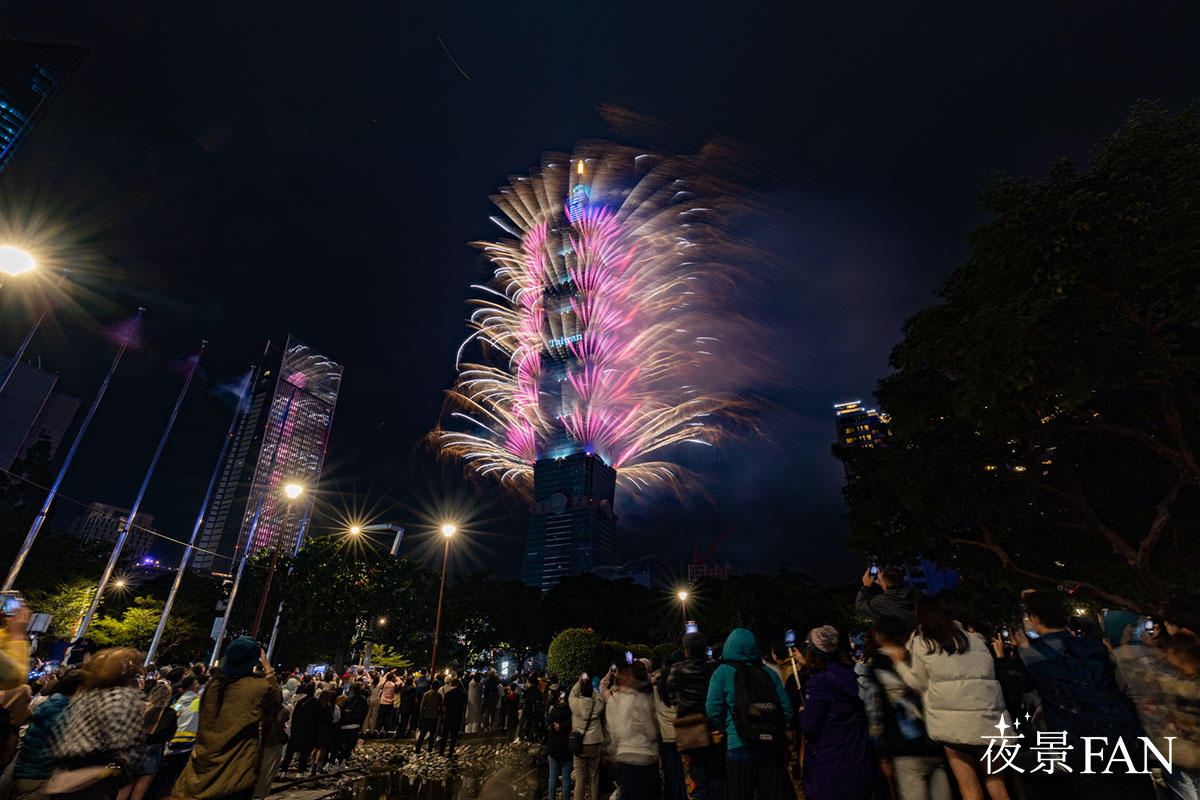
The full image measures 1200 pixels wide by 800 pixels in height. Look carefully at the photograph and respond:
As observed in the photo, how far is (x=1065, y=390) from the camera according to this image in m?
12.6

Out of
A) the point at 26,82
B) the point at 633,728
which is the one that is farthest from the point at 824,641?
the point at 26,82

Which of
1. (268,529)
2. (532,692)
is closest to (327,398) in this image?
(268,529)

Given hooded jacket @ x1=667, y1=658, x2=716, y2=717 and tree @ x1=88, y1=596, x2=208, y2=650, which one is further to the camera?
tree @ x1=88, y1=596, x2=208, y2=650

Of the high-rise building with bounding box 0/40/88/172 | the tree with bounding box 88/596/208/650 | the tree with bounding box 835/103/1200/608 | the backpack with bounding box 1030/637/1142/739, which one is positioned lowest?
the backpack with bounding box 1030/637/1142/739

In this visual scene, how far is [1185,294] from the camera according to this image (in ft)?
36.4

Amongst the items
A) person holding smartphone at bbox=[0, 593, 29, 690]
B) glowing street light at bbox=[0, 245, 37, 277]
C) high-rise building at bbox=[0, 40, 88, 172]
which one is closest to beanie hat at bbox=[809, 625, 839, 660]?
person holding smartphone at bbox=[0, 593, 29, 690]

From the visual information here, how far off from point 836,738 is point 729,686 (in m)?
0.96

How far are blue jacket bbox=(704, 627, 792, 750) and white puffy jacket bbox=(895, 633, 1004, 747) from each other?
120 cm

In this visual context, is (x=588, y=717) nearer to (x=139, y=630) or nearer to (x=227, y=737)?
(x=227, y=737)

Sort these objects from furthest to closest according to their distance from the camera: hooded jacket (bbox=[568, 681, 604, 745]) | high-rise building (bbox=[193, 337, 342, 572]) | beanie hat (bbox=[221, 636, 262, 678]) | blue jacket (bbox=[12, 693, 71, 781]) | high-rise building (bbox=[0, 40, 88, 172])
→ high-rise building (bbox=[193, 337, 342, 572]) → high-rise building (bbox=[0, 40, 88, 172]) → hooded jacket (bbox=[568, 681, 604, 745]) → beanie hat (bbox=[221, 636, 262, 678]) → blue jacket (bbox=[12, 693, 71, 781])

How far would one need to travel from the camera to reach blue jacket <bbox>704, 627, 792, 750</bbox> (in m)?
4.76

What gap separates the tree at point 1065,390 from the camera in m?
12.2

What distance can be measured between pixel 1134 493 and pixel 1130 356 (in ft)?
22.6

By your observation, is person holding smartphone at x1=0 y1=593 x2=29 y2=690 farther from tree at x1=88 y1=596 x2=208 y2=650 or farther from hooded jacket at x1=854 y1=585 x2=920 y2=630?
tree at x1=88 y1=596 x2=208 y2=650
